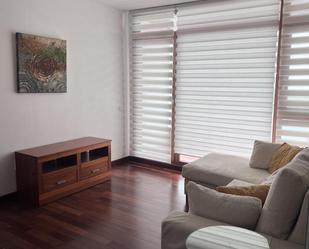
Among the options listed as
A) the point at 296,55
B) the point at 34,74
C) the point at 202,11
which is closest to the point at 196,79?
the point at 202,11

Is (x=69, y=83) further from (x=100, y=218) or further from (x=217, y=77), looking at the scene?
(x=217, y=77)

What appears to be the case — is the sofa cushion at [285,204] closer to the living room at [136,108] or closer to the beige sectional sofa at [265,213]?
the beige sectional sofa at [265,213]

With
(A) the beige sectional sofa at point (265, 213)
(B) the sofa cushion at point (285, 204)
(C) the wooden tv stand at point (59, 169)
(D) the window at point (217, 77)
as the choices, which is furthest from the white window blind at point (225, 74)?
(B) the sofa cushion at point (285, 204)

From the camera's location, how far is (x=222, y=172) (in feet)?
10.4

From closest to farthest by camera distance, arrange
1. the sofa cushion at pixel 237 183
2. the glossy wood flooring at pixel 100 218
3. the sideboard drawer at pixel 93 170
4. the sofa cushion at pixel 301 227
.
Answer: the sofa cushion at pixel 301 227
the glossy wood flooring at pixel 100 218
the sofa cushion at pixel 237 183
the sideboard drawer at pixel 93 170

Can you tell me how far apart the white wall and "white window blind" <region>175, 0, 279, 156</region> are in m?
1.14

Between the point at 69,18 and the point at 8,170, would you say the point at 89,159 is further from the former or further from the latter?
the point at 69,18

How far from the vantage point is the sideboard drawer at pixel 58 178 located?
10.9 ft

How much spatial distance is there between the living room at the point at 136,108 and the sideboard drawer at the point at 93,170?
0.02m

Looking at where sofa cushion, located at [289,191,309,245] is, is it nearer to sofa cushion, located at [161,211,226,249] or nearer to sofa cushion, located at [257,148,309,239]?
sofa cushion, located at [257,148,309,239]

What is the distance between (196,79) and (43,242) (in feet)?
9.78

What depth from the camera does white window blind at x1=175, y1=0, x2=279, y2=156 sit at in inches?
150

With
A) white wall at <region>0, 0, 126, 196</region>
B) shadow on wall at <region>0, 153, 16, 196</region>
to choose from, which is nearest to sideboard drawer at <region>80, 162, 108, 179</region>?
white wall at <region>0, 0, 126, 196</region>

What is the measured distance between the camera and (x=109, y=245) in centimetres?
253
